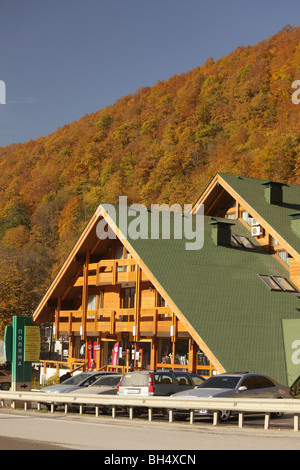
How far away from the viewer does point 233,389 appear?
21.3m

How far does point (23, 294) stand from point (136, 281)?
27466mm

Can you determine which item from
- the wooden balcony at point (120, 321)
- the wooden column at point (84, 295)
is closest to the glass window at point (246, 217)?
the wooden balcony at point (120, 321)

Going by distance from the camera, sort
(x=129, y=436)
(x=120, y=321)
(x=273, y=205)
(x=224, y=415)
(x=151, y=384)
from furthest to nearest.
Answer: (x=273, y=205)
(x=120, y=321)
(x=151, y=384)
(x=224, y=415)
(x=129, y=436)

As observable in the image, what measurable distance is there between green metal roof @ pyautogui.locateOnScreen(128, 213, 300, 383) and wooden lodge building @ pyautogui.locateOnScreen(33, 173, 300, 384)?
5cm

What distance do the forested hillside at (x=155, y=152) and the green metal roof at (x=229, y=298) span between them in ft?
95.9

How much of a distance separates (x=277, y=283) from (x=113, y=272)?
315 inches

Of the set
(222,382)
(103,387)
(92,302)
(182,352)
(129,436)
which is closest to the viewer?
(129,436)

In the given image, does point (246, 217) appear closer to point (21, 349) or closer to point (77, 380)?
point (77, 380)

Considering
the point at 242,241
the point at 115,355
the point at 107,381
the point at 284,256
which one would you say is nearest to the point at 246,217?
the point at 242,241

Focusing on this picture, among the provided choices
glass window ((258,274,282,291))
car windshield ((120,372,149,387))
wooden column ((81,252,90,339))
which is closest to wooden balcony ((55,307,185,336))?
wooden column ((81,252,90,339))

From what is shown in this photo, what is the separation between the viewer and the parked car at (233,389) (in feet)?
68.4

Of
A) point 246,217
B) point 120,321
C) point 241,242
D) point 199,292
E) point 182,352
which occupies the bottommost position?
point 182,352

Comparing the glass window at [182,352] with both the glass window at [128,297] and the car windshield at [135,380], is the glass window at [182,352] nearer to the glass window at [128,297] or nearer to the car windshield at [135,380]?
the glass window at [128,297]

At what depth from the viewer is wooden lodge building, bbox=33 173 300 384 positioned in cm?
2823
